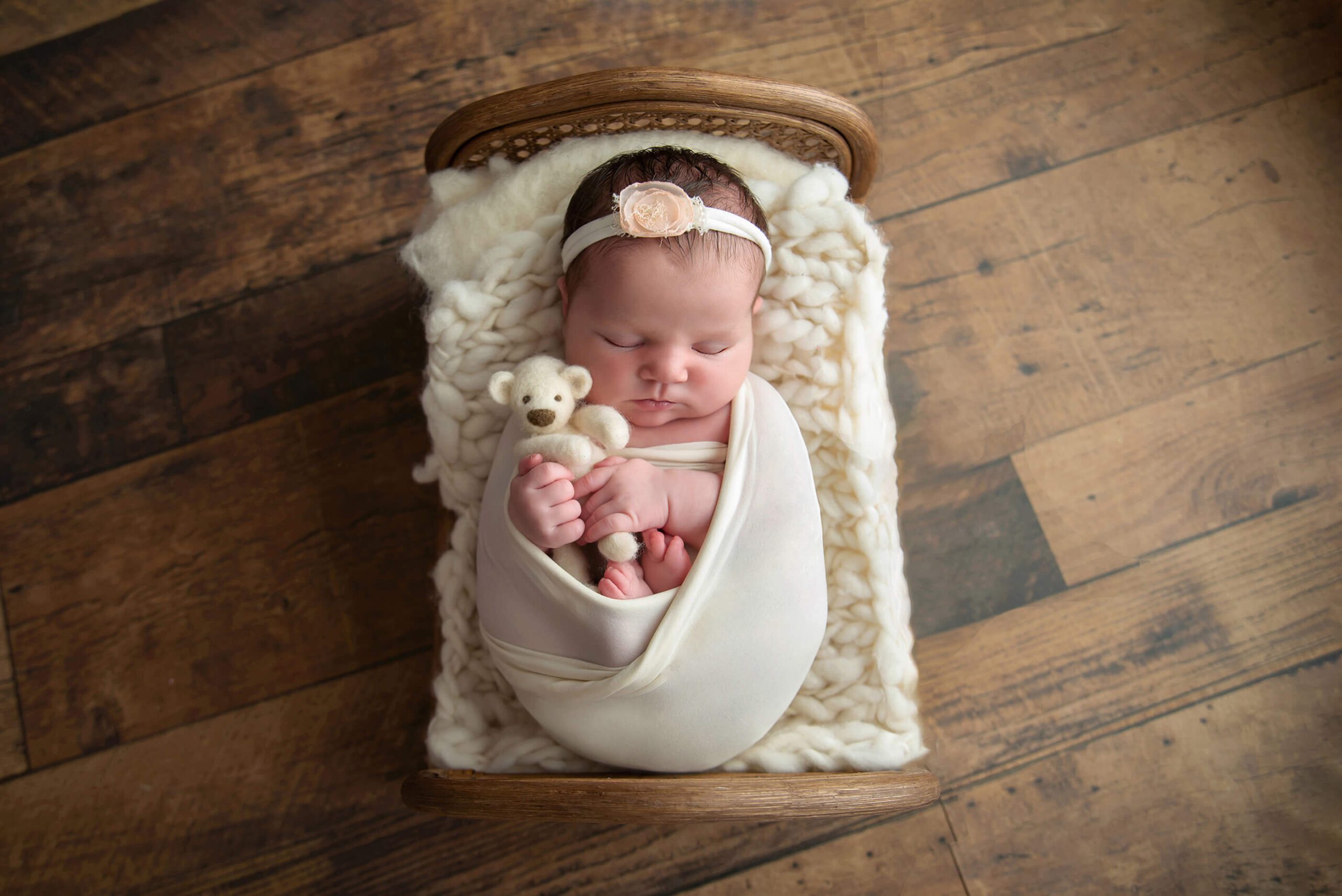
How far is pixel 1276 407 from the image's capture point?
1.40 m

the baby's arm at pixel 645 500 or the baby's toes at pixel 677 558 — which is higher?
the baby's arm at pixel 645 500

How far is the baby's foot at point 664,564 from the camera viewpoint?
102 cm

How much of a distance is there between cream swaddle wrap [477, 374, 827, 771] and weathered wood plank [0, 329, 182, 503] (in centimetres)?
78

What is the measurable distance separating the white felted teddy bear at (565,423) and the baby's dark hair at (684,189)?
14 cm

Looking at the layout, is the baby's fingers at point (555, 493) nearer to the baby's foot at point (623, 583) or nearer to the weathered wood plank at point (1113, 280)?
the baby's foot at point (623, 583)

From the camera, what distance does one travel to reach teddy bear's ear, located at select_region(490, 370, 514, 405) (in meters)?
1.02

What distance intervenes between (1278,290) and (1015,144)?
1.63 ft

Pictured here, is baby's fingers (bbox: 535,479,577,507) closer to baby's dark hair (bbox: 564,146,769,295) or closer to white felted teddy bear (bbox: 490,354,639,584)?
white felted teddy bear (bbox: 490,354,639,584)

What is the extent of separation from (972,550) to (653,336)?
68 centimetres

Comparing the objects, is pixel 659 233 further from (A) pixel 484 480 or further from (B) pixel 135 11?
(B) pixel 135 11

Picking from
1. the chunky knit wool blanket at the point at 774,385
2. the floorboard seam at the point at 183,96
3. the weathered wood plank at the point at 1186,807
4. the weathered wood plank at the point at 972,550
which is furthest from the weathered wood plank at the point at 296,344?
the weathered wood plank at the point at 1186,807

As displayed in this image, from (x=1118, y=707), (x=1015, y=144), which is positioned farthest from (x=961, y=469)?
(x=1015, y=144)

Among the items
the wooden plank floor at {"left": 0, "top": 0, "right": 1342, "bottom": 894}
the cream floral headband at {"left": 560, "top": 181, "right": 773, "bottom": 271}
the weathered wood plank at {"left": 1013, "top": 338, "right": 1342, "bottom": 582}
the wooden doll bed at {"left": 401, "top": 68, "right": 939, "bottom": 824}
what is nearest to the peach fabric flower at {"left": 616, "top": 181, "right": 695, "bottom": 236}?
the cream floral headband at {"left": 560, "top": 181, "right": 773, "bottom": 271}

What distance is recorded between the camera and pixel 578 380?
1023mm
